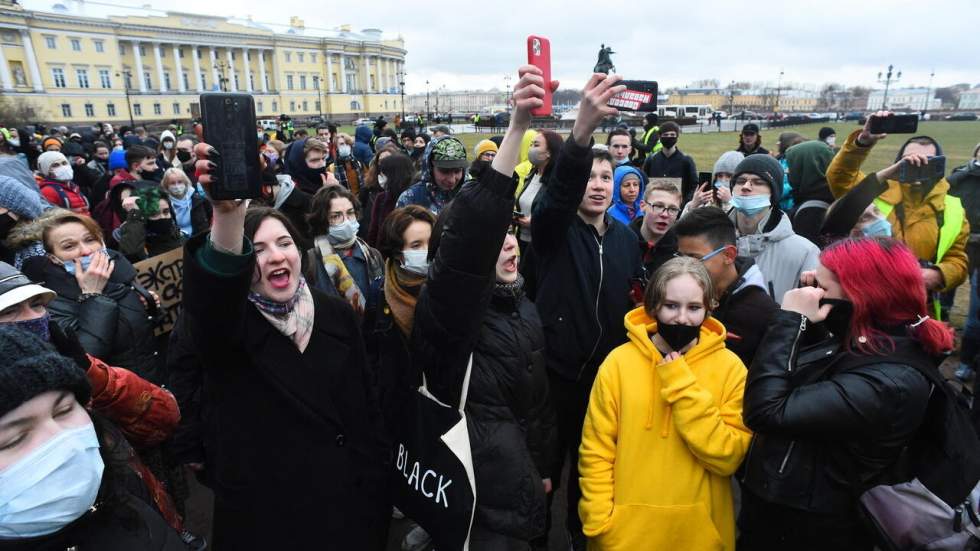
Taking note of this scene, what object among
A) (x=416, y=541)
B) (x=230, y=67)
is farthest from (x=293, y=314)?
(x=230, y=67)

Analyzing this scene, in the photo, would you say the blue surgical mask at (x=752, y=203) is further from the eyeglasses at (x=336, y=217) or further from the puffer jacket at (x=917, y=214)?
the eyeglasses at (x=336, y=217)

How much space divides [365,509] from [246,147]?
1.39 meters

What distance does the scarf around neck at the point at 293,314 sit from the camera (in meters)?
1.86

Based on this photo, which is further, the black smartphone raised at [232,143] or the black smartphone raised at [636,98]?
the black smartphone raised at [636,98]

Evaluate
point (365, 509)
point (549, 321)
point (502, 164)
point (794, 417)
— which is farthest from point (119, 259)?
point (794, 417)

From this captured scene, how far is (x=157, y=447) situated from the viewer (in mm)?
2457

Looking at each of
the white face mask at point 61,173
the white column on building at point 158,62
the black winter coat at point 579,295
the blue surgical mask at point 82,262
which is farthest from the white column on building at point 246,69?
the black winter coat at point 579,295

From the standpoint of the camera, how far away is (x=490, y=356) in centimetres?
215

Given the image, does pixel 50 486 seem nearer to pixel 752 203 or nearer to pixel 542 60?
pixel 542 60

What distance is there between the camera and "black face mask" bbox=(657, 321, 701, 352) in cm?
223

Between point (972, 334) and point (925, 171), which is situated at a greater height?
point (925, 171)

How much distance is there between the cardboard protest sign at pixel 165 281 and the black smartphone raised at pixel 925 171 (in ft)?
17.4

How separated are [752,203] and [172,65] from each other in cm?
8925

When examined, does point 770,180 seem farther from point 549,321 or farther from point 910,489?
point 910,489
